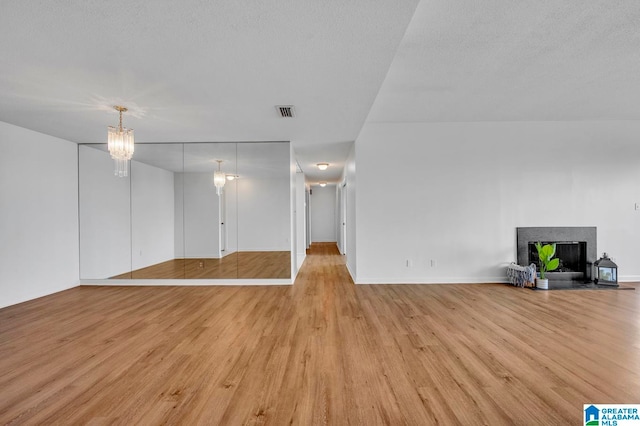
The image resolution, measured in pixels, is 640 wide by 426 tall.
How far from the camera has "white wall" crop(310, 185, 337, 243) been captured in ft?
42.1

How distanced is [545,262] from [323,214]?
8905 mm

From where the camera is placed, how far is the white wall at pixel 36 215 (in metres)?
4.02

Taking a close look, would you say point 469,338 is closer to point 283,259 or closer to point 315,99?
point 315,99

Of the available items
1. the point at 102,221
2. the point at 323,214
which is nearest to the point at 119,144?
the point at 102,221

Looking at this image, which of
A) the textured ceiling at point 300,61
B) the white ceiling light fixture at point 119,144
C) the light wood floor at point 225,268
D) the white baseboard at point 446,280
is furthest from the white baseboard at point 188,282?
the textured ceiling at point 300,61

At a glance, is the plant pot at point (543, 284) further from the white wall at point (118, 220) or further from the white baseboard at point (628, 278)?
the white wall at point (118, 220)

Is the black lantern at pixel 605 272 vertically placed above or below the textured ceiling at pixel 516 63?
below

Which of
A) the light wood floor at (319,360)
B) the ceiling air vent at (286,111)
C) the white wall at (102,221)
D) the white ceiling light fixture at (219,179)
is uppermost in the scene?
the ceiling air vent at (286,111)

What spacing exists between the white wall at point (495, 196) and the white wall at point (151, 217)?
11.2 ft

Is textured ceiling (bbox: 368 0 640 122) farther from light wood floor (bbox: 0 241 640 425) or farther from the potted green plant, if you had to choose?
light wood floor (bbox: 0 241 640 425)

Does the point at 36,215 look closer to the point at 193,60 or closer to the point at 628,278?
the point at 193,60

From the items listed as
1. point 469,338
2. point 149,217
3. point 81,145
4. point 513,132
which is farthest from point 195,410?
point 513,132

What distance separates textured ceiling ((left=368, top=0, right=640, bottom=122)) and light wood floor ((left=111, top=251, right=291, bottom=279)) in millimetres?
3059

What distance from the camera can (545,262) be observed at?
4727 mm
